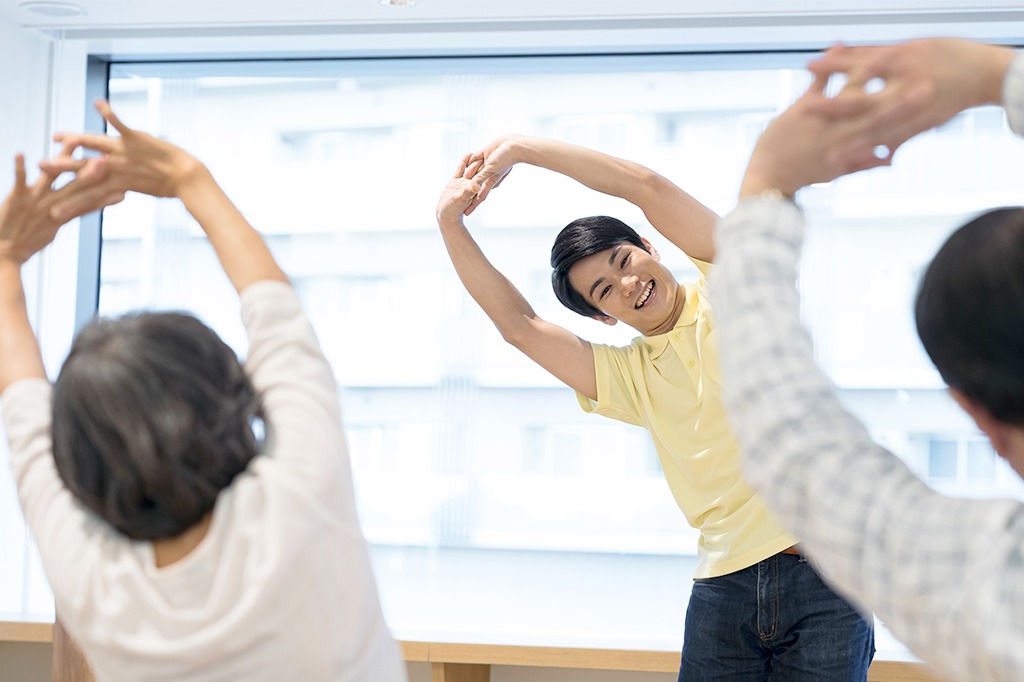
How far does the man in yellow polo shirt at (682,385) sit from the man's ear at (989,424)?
1.10 m

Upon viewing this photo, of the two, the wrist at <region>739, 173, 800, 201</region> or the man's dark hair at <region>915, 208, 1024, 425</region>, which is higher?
the wrist at <region>739, 173, 800, 201</region>

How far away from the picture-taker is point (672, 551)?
12.4ft

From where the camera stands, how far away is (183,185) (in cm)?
104

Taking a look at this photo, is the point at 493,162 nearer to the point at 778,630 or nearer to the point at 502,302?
the point at 502,302

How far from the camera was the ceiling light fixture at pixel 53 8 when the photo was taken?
11.6ft

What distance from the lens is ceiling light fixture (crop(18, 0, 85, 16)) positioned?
→ 3523mm

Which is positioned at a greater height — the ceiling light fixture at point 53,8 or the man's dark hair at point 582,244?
the ceiling light fixture at point 53,8

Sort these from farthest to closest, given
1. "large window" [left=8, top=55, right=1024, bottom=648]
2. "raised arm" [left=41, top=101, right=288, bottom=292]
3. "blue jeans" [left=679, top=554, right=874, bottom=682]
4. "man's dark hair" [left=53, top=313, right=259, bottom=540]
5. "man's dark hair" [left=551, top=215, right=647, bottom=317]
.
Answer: "large window" [left=8, top=55, right=1024, bottom=648]
"man's dark hair" [left=551, top=215, right=647, bottom=317]
"blue jeans" [left=679, top=554, right=874, bottom=682]
"raised arm" [left=41, top=101, right=288, bottom=292]
"man's dark hair" [left=53, top=313, right=259, bottom=540]

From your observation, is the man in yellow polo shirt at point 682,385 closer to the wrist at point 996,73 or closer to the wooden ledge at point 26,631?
the wrist at point 996,73

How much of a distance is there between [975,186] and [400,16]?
2.17 meters

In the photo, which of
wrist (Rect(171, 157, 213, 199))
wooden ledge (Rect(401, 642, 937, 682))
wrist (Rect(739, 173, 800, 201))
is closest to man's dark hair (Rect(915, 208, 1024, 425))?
wrist (Rect(739, 173, 800, 201))

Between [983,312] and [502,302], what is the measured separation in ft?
4.44

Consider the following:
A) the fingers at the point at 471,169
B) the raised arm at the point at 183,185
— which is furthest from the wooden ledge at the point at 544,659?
the raised arm at the point at 183,185

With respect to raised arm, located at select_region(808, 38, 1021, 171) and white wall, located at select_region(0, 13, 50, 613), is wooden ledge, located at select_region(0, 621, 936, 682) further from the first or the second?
raised arm, located at select_region(808, 38, 1021, 171)
